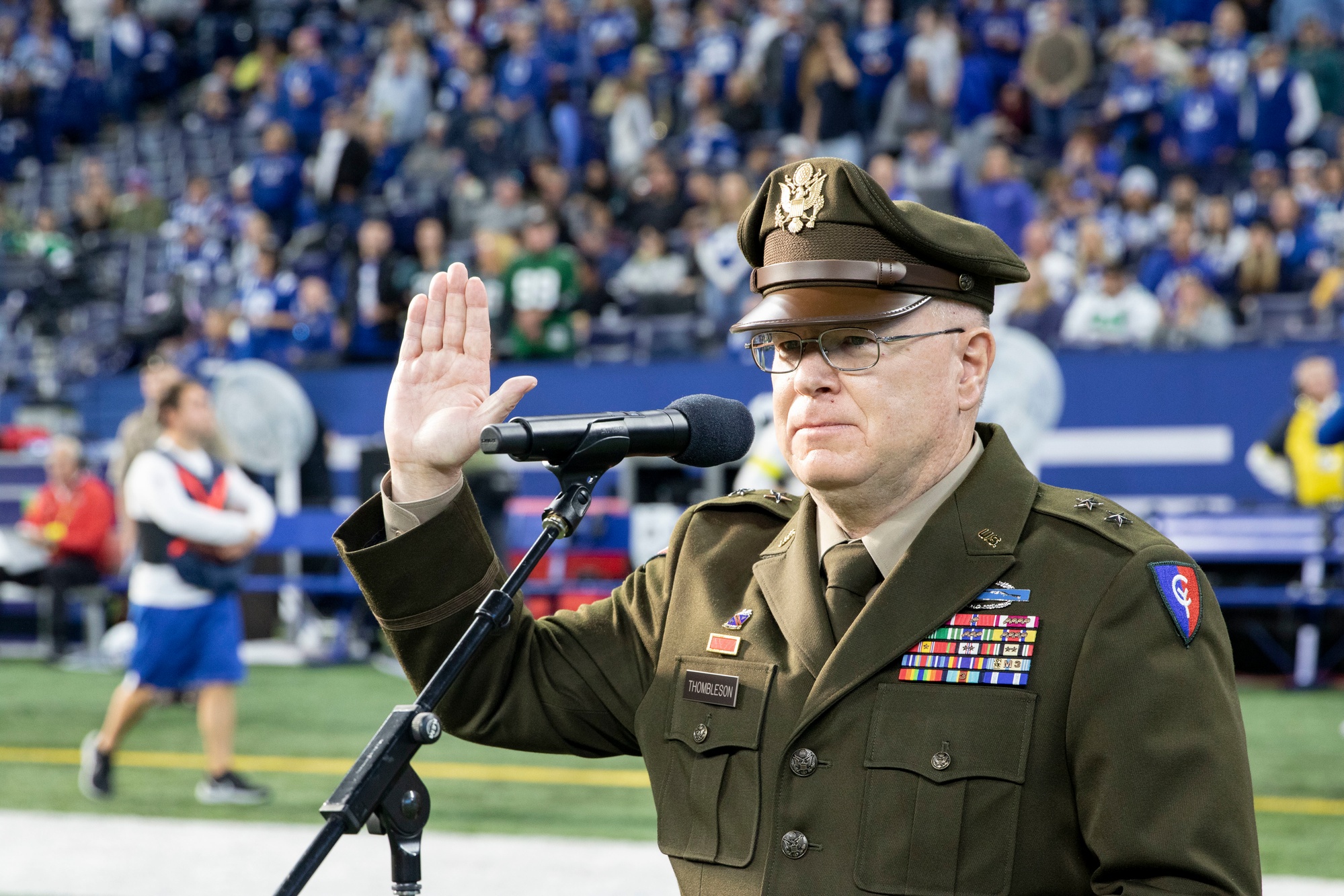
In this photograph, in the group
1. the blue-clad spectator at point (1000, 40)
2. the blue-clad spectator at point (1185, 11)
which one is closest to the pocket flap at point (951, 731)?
the blue-clad spectator at point (1000, 40)

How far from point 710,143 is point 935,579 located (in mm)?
12544

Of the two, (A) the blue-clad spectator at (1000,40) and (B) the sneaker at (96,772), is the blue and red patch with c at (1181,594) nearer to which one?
(B) the sneaker at (96,772)

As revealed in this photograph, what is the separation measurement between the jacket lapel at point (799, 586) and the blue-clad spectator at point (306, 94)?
16.0m

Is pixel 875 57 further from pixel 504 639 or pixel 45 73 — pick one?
pixel 504 639

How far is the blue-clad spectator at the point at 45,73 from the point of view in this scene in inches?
830

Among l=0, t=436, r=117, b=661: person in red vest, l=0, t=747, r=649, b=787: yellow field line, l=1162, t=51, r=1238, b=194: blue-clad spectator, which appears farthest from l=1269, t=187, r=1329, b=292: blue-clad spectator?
l=0, t=436, r=117, b=661: person in red vest

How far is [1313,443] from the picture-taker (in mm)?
9500

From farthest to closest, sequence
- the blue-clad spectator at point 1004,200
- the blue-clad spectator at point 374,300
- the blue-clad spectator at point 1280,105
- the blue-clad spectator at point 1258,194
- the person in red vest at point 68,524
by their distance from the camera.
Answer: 1. the blue-clad spectator at point 374,300
2. the blue-clad spectator at point 1280,105
3. the person in red vest at point 68,524
4. the blue-clad spectator at point 1004,200
5. the blue-clad spectator at point 1258,194

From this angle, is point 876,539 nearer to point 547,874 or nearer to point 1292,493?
point 547,874

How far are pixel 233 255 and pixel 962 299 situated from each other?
15.3 meters

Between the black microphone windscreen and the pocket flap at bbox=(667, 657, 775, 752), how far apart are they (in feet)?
0.94

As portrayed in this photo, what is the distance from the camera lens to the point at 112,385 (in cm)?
1342

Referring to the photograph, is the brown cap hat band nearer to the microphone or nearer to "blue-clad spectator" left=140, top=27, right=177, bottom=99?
the microphone

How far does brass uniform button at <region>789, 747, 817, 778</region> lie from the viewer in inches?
83.5
